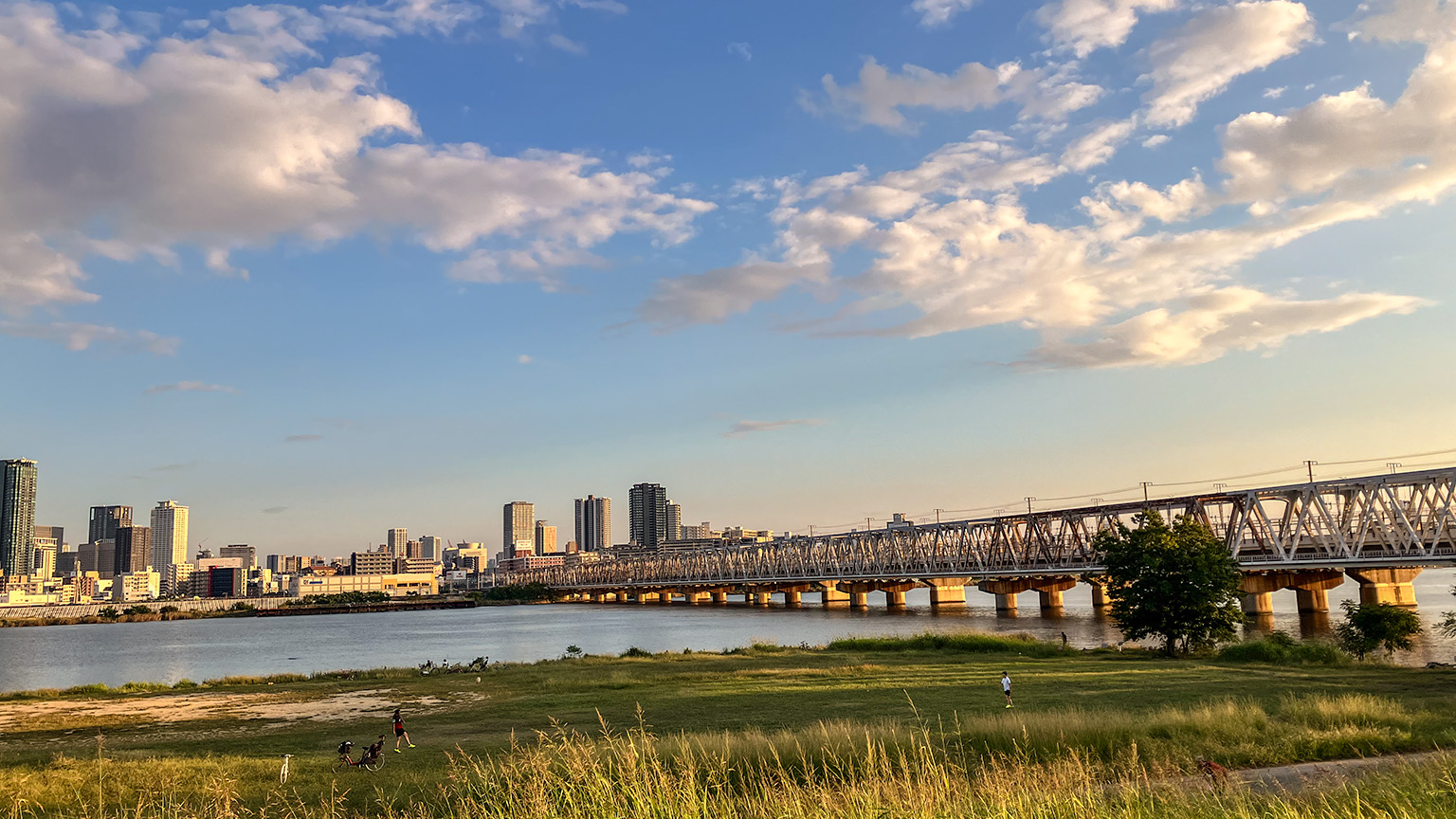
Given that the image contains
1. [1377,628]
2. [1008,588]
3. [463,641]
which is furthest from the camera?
[1008,588]

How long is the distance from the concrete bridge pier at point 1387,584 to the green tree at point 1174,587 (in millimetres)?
50349

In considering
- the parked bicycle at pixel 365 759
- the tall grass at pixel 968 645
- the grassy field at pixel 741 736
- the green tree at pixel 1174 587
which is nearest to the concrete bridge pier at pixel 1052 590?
the tall grass at pixel 968 645

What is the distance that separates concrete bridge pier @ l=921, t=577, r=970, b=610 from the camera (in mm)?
177750

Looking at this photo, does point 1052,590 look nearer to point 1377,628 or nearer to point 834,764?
point 1377,628

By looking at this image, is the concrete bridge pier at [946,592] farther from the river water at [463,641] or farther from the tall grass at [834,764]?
the tall grass at [834,764]

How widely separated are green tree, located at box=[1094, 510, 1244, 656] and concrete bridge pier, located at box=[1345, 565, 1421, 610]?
5035 cm

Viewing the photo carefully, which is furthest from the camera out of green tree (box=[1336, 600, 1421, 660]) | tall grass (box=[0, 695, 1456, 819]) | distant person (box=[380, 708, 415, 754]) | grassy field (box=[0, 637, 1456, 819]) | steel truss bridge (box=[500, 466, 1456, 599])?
steel truss bridge (box=[500, 466, 1456, 599])

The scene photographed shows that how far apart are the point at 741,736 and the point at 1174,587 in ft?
148

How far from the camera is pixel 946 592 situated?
7151 inches

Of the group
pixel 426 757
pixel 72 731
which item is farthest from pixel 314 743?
pixel 72 731

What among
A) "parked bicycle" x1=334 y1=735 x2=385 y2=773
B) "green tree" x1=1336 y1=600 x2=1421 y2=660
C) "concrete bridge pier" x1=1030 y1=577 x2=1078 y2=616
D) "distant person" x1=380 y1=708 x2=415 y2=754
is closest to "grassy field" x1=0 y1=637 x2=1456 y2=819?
"parked bicycle" x1=334 y1=735 x2=385 y2=773

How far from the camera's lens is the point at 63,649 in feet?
462

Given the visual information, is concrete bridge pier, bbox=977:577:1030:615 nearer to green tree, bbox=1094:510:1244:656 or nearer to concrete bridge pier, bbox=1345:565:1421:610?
concrete bridge pier, bbox=1345:565:1421:610

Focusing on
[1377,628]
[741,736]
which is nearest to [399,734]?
[741,736]
